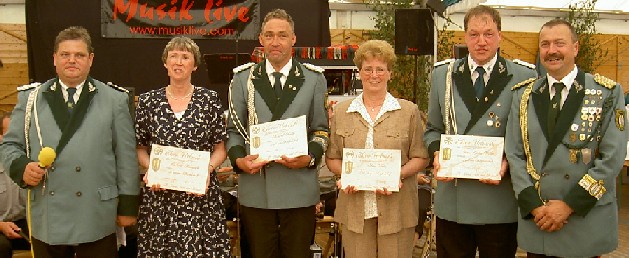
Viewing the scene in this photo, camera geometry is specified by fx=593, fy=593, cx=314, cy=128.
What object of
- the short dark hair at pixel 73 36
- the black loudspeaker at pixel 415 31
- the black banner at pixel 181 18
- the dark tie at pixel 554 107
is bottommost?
the dark tie at pixel 554 107

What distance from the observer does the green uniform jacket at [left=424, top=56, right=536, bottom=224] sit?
9.35 ft

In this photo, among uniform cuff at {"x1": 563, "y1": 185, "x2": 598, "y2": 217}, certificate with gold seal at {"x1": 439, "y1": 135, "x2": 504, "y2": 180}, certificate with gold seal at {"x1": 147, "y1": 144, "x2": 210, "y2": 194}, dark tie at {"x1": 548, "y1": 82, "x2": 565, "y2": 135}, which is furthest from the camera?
certificate with gold seal at {"x1": 147, "y1": 144, "x2": 210, "y2": 194}

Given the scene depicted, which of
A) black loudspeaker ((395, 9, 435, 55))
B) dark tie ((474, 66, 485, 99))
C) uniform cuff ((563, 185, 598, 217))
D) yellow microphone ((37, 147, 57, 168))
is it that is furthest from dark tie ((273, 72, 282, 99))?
black loudspeaker ((395, 9, 435, 55))

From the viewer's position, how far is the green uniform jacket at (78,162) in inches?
111

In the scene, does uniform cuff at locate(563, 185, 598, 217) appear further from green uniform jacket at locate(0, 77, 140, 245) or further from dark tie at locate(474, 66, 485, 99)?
green uniform jacket at locate(0, 77, 140, 245)

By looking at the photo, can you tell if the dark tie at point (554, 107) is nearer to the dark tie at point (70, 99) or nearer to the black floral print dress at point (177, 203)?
the black floral print dress at point (177, 203)

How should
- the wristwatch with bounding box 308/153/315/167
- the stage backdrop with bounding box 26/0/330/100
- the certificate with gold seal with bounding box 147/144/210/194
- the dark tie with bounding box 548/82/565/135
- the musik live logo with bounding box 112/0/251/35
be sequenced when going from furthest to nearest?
the musik live logo with bounding box 112/0/251/35 < the stage backdrop with bounding box 26/0/330/100 < the wristwatch with bounding box 308/153/315/167 < the certificate with gold seal with bounding box 147/144/210/194 < the dark tie with bounding box 548/82/565/135

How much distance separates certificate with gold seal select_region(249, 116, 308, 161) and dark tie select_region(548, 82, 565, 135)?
114cm

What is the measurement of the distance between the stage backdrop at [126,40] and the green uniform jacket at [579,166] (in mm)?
6510

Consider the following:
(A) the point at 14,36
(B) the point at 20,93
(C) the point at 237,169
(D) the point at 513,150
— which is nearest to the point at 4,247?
(B) the point at 20,93

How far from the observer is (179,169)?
2.87 meters

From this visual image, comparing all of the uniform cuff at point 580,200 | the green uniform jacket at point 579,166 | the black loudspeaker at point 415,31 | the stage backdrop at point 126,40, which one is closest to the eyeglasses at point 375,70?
the green uniform jacket at point 579,166

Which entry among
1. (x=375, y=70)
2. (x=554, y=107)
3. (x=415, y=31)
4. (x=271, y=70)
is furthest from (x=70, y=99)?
(x=415, y=31)

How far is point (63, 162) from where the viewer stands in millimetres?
2805
